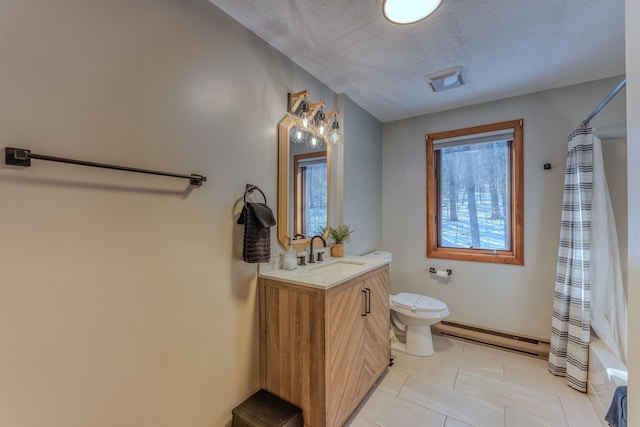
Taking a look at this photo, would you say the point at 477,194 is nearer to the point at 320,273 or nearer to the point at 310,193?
the point at 310,193

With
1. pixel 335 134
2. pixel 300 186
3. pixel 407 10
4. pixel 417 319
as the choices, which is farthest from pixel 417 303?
pixel 407 10

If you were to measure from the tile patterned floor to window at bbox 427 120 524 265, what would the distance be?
96 cm

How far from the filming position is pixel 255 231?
5.12 ft

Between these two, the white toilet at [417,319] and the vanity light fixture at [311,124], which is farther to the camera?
the white toilet at [417,319]

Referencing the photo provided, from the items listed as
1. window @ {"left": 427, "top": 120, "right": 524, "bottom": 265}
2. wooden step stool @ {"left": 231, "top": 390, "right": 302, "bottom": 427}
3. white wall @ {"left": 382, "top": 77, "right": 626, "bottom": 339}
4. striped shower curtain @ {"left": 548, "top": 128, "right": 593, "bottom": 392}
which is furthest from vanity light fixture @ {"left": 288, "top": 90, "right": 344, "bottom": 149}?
striped shower curtain @ {"left": 548, "top": 128, "right": 593, "bottom": 392}

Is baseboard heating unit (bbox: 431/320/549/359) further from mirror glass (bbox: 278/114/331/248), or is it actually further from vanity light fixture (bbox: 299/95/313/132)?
vanity light fixture (bbox: 299/95/313/132)

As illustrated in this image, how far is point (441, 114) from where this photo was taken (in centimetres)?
295

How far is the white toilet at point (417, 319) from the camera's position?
7.76 ft

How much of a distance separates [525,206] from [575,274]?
0.71 meters

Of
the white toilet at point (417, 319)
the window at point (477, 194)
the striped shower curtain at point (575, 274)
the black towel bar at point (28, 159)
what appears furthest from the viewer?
the window at point (477, 194)

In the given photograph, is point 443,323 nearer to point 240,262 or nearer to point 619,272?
point 619,272

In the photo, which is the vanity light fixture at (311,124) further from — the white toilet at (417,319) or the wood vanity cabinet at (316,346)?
the white toilet at (417,319)

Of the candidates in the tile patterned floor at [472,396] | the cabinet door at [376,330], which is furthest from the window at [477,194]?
the cabinet door at [376,330]

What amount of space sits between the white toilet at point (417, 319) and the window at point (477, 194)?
0.69 meters
